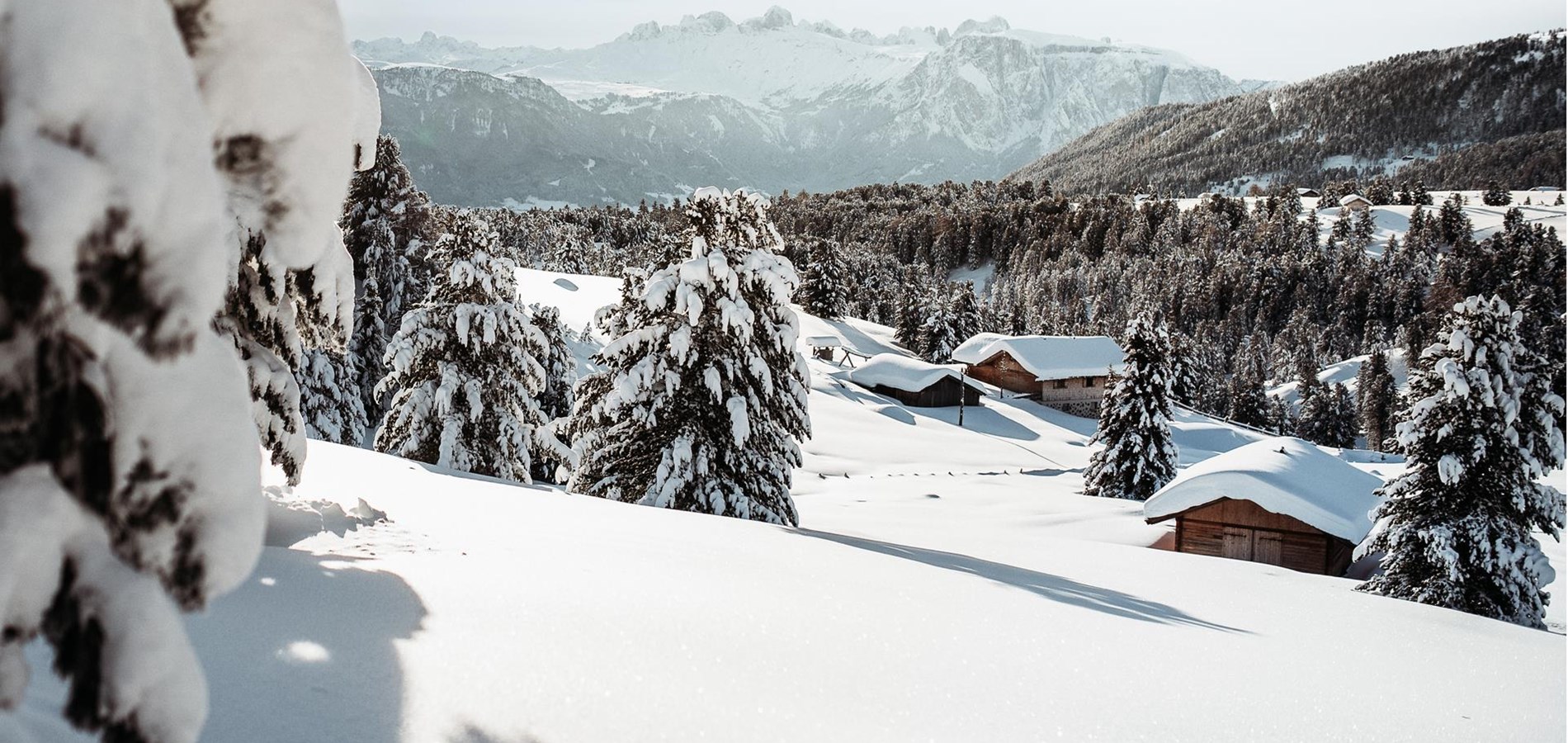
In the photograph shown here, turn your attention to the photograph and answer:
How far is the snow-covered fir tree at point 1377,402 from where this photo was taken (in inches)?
3155

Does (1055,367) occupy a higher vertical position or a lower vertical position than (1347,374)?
higher

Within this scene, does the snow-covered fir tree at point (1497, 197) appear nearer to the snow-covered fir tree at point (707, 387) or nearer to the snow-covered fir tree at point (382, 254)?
the snow-covered fir tree at point (382, 254)

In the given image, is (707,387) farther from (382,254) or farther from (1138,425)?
(1138,425)

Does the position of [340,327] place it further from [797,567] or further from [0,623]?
[797,567]

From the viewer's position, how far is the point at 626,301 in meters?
15.3

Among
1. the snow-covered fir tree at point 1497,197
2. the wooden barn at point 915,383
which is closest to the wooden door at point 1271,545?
the wooden barn at point 915,383

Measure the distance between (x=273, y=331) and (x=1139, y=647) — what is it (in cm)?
431

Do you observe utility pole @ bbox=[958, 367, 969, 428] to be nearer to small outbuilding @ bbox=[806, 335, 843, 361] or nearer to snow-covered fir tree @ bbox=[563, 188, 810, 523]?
small outbuilding @ bbox=[806, 335, 843, 361]

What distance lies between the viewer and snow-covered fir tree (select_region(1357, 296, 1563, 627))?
615 inches

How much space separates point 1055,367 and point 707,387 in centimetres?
4877

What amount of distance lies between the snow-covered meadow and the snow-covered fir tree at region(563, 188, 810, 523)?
4881 mm

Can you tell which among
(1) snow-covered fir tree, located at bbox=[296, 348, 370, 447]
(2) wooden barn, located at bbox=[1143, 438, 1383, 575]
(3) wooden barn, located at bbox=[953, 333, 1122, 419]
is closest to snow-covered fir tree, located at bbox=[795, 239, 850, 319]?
(3) wooden barn, located at bbox=[953, 333, 1122, 419]

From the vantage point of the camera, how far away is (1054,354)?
60156mm

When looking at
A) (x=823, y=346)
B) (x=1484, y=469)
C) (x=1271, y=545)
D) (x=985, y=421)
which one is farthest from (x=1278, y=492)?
(x=823, y=346)
